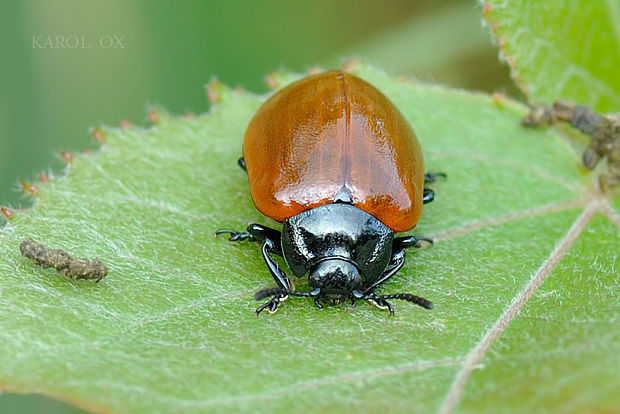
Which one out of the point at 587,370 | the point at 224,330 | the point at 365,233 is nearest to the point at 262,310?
the point at 224,330

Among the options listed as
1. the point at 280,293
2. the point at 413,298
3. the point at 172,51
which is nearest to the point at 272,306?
the point at 280,293

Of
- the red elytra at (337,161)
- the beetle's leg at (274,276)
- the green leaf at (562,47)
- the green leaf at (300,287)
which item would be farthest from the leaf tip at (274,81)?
the beetle's leg at (274,276)

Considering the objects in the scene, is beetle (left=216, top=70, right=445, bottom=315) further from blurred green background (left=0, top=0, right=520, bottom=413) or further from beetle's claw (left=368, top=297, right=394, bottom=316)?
blurred green background (left=0, top=0, right=520, bottom=413)

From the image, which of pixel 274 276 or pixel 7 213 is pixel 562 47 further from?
pixel 7 213

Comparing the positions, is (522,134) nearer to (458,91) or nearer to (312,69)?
(458,91)

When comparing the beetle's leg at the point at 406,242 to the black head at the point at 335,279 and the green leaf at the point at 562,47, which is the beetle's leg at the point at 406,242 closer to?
the black head at the point at 335,279
